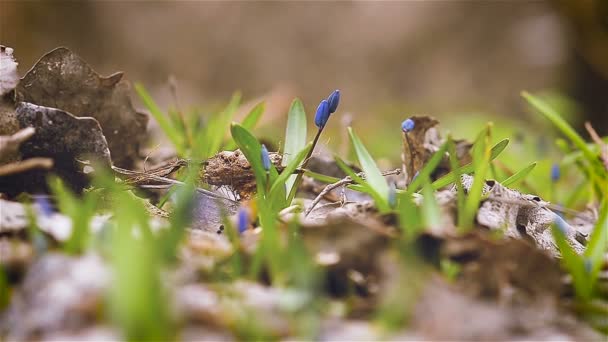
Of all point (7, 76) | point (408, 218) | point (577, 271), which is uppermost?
point (7, 76)

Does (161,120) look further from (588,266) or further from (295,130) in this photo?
(588,266)

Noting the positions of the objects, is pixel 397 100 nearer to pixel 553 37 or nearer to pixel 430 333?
pixel 553 37

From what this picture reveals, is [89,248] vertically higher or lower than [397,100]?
lower

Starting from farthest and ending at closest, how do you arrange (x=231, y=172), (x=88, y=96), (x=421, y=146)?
(x=421, y=146), (x=88, y=96), (x=231, y=172)

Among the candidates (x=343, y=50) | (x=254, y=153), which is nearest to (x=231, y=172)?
(x=254, y=153)

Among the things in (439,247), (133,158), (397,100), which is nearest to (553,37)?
(397,100)

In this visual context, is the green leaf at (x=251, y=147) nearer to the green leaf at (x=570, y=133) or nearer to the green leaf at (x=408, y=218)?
the green leaf at (x=408, y=218)

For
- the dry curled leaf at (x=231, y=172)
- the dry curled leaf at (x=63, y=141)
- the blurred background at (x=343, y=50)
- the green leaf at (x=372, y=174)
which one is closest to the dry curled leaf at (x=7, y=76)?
the dry curled leaf at (x=63, y=141)
